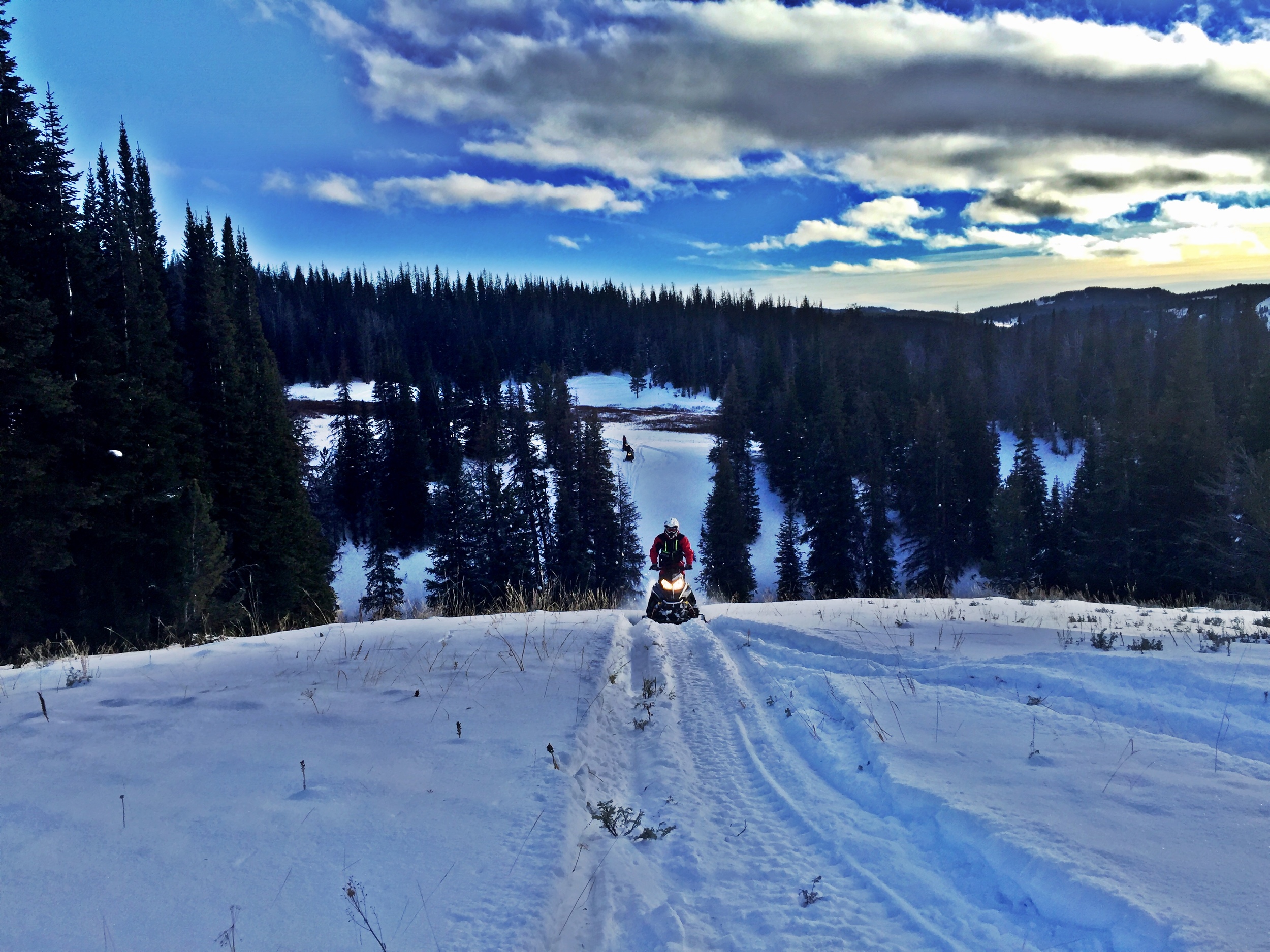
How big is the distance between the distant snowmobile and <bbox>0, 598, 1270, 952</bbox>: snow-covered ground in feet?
15.5

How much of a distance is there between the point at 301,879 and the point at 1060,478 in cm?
8646

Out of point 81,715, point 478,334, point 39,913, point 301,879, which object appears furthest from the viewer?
point 478,334

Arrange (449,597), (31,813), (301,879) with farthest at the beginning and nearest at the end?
(449,597), (31,813), (301,879)

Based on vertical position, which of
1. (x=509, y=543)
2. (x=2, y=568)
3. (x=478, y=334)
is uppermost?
(x=478, y=334)

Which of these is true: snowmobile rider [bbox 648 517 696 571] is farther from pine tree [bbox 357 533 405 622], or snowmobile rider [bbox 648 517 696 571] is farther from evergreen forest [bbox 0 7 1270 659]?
pine tree [bbox 357 533 405 622]

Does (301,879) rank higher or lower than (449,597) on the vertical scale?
higher

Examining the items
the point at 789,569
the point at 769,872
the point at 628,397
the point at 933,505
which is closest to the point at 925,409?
the point at 933,505

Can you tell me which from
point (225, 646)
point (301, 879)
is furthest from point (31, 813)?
point (225, 646)

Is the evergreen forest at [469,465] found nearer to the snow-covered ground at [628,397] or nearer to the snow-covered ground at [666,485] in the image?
the snow-covered ground at [666,485]

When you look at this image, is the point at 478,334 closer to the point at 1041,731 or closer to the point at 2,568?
the point at 2,568

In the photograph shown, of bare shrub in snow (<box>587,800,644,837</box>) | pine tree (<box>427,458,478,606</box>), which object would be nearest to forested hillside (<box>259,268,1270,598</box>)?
pine tree (<box>427,458,478,606</box>)

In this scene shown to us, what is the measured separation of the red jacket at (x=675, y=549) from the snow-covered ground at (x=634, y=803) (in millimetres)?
5448

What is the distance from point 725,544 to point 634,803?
3861 centimetres

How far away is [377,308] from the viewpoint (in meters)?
135
